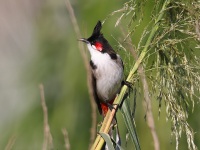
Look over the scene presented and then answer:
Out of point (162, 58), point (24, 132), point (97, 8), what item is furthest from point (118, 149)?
point (97, 8)

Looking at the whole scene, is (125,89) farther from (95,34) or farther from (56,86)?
(56,86)

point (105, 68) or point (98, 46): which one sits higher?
point (98, 46)

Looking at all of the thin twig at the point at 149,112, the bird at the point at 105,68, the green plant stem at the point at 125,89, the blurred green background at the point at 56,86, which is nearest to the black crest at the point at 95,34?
the bird at the point at 105,68

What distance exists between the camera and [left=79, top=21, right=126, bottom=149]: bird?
292 cm

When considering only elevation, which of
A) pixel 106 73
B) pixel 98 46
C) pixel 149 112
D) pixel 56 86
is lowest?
pixel 56 86

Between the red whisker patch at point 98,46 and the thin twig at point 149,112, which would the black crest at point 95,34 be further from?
the thin twig at point 149,112

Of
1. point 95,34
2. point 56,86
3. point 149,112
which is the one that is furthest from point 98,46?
point 56,86

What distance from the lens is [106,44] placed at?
298 cm

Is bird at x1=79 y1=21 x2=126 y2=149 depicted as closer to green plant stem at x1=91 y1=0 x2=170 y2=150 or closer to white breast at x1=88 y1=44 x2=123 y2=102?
white breast at x1=88 y1=44 x2=123 y2=102

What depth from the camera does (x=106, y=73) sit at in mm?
3068

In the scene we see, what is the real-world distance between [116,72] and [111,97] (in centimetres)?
12

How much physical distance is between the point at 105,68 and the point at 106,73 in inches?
1.1

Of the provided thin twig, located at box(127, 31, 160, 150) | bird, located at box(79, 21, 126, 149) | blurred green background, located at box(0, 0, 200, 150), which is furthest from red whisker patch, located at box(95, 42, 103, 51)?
blurred green background, located at box(0, 0, 200, 150)

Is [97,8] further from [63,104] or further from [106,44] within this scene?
[106,44]
